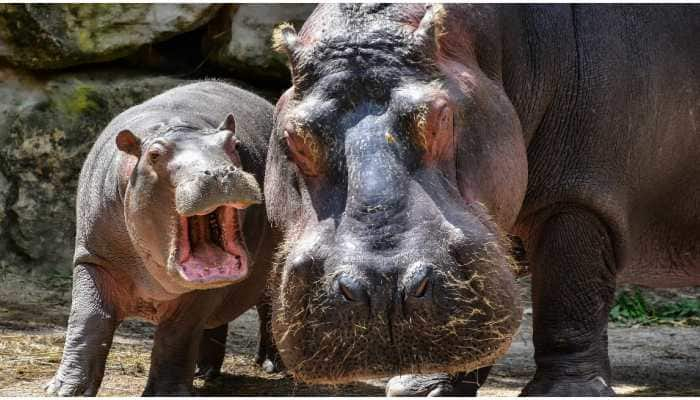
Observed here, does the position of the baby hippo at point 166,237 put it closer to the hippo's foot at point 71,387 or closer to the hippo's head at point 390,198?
the hippo's foot at point 71,387

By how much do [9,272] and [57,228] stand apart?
18.7 inches

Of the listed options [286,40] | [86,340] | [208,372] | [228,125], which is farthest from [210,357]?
[286,40]

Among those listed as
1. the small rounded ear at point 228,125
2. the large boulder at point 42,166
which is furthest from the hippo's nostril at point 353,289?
the large boulder at point 42,166

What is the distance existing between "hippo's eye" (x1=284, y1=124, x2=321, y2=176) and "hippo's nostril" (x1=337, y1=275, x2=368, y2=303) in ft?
1.76

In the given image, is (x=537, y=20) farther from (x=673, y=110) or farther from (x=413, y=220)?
(x=413, y=220)

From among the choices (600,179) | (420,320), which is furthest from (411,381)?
(420,320)

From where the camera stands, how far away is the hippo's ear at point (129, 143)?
5.32m

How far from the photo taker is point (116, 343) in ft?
23.2

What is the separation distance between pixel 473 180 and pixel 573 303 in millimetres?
835

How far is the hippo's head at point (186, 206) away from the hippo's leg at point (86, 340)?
0.28 m

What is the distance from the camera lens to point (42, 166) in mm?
8820

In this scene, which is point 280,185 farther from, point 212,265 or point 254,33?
point 254,33

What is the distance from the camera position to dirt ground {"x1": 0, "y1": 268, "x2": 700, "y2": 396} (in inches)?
233

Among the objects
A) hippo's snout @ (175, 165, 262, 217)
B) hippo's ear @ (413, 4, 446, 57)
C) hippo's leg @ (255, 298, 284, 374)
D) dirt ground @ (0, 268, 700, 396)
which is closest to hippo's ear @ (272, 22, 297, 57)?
hippo's ear @ (413, 4, 446, 57)
